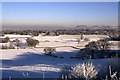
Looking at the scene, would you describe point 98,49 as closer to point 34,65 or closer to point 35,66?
point 34,65

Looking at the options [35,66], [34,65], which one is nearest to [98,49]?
[34,65]

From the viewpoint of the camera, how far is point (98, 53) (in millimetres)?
17750

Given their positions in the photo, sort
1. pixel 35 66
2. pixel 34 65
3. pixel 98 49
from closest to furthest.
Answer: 1. pixel 35 66
2. pixel 34 65
3. pixel 98 49

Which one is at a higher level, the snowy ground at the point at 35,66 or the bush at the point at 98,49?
the bush at the point at 98,49

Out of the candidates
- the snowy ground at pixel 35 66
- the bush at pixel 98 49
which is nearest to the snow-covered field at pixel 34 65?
the snowy ground at pixel 35 66

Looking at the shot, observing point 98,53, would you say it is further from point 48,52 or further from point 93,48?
point 48,52

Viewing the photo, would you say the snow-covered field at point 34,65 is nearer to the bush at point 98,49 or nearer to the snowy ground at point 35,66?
the snowy ground at point 35,66

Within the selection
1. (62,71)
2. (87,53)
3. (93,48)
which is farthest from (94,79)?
(93,48)

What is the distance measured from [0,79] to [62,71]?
244 centimetres

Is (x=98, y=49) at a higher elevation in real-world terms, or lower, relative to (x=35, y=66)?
higher

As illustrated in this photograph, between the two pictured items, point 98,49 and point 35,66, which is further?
point 98,49

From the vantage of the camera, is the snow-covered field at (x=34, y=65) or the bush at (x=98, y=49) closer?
the snow-covered field at (x=34, y=65)

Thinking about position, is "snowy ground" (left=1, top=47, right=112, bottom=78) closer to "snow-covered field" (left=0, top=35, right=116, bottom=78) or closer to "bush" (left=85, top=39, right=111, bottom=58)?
"snow-covered field" (left=0, top=35, right=116, bottom=78)

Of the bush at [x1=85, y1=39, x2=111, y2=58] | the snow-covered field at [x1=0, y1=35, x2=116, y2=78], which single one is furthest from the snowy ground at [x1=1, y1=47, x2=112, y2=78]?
the bush at [x1=85, y1=39, x2=111, y2=58]
